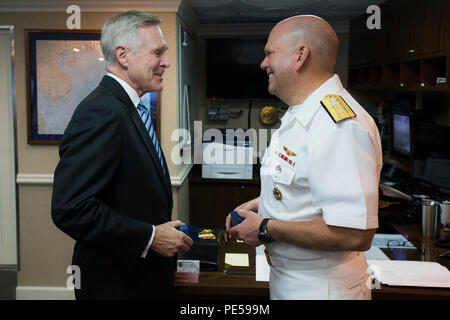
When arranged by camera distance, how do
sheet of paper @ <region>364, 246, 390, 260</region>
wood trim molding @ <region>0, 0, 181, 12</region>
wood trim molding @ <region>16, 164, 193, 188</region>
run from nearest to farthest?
1. sheet of paper @ <region>364, 246, 390, 260</region>
2. wood trim molding @ <region>0, 0, 181, 12</region>
3. wood trim molding @ <region>16, 164, 193, 188</region>

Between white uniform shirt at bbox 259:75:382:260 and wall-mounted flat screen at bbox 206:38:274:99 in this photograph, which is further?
wall-mounted flat screen at bbox 206:38:274:99

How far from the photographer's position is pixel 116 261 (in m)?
1.48

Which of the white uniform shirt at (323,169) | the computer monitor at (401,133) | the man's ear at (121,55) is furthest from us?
the computer monitor at (401,133)

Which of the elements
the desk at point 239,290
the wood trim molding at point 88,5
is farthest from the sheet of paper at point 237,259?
→ the wood trim molding at point 88,5

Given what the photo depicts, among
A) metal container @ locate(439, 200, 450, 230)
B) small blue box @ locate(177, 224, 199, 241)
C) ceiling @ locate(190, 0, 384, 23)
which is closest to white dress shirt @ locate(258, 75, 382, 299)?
small blue box @ locate(177, 224, 199, 241)

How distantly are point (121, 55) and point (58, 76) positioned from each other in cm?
191

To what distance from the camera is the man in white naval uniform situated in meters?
1.20

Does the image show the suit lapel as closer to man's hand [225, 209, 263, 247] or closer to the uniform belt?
man's hand [225, 209, 263, 247]

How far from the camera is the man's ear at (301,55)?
1343mm

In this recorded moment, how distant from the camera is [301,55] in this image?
53.4 inches

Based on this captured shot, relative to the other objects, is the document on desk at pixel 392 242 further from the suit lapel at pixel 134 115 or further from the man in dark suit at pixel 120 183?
the suit lapel at pixel 134 115

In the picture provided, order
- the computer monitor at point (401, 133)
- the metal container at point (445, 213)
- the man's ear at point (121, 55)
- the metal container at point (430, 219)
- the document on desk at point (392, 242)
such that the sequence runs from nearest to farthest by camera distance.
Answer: the man's ear at point (121, 55) → the document on desk at point (392, 242) → the metal container at point (430, 219) → the metal container at point (445, 213) → the computer monitor at point (401, 133)

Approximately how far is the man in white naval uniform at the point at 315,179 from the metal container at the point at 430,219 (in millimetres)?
1307

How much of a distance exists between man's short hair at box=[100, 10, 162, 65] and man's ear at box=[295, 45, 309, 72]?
0.59 m
